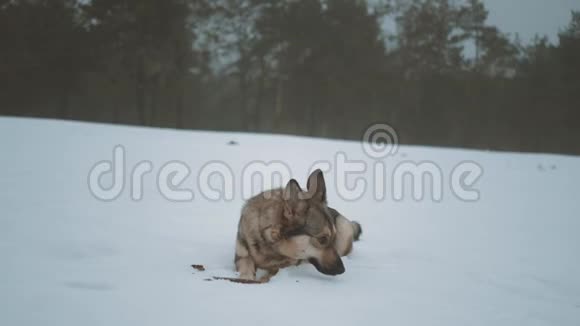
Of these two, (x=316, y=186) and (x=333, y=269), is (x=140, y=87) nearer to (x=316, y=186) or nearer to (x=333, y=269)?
(x=316, y=186)

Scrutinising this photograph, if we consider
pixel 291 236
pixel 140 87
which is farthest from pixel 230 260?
pixel 140 87

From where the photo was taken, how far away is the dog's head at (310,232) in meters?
3.34

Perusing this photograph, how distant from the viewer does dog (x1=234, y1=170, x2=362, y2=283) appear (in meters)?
3.35

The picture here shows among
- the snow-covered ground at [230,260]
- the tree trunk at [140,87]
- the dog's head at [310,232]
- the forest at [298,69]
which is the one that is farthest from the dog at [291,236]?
the tree trunk at [140,87]

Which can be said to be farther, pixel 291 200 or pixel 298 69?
pixel 298 69

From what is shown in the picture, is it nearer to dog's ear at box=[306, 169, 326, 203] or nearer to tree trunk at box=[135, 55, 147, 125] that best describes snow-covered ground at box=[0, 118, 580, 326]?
dog's ear at box=[306, 169, 326, 203]

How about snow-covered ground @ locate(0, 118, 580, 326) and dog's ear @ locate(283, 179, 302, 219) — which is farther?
dog's ear @ locate(283, 179, 302, 219)

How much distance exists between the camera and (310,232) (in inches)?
132

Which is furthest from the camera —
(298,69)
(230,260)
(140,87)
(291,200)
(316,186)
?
(298,69)

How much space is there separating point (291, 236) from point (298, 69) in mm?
28092

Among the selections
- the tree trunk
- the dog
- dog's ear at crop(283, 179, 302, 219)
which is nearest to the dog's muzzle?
the dog

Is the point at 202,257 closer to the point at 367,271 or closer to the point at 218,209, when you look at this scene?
the point at 367,271

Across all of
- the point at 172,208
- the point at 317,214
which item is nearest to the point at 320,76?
the point at 172,208

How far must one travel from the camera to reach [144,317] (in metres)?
2.38
